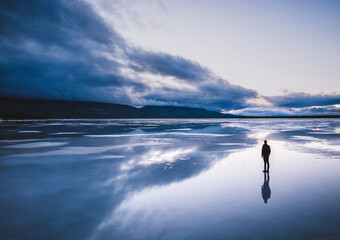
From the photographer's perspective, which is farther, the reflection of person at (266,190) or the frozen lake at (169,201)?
the reflection of person at (266,190)

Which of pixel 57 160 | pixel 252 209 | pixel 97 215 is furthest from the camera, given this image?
pixel 57 160

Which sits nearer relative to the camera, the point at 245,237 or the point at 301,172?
the point at 245,237

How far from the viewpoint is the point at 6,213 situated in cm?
570

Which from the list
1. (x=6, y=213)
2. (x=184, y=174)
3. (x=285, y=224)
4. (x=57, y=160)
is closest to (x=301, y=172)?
(x=184, y=174)

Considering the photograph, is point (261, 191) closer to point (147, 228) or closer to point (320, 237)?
point (320, 237)

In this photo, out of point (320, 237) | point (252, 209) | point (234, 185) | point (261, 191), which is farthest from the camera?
point (234, 185)

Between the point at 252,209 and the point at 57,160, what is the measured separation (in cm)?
1041

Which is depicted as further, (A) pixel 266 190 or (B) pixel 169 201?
(A) pixel 266 190

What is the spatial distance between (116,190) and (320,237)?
17.8 ft

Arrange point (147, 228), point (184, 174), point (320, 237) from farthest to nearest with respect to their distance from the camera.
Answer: point (184, 174)
point (147, 228)
point (320, 237)

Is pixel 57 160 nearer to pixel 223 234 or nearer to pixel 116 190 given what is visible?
pixel 116 190

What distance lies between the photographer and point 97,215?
557 cm

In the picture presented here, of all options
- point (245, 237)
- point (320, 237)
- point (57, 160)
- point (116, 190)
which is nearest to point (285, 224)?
point (320, 237)

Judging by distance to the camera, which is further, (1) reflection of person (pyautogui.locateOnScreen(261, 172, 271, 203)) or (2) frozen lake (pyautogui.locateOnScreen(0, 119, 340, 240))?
(1) reflection of person (pyautogui.locateOnScreen(261, 172, 271, 203))
